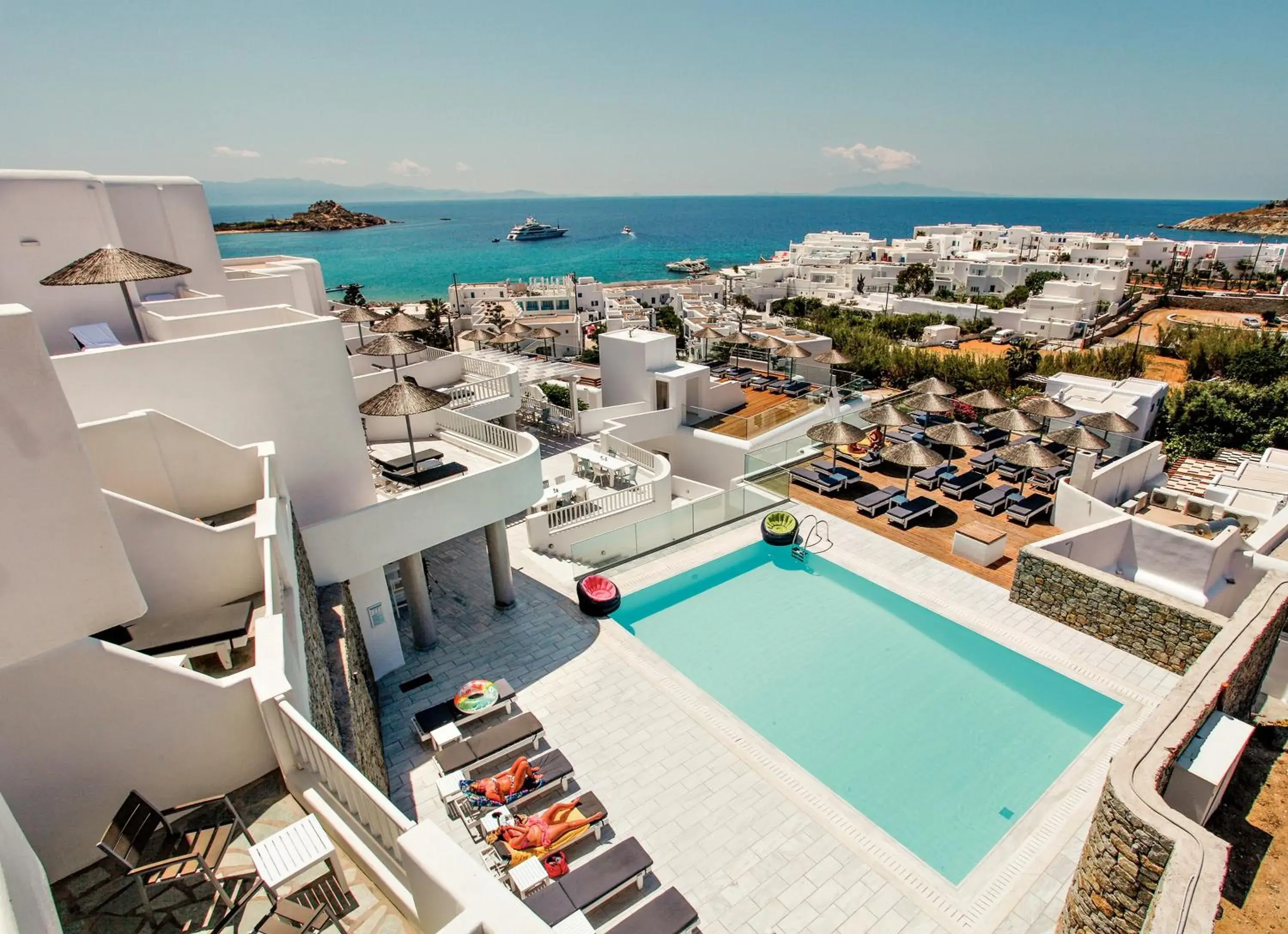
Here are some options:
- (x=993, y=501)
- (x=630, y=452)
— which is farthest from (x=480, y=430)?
(x=993, y=501)

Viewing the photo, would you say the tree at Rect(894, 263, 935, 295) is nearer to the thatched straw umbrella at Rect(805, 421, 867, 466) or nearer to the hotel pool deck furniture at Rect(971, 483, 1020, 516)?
the hotel pool deck furniture at Rect(971, 483, 1020, 516)

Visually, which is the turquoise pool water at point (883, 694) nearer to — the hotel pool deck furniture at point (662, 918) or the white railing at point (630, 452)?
the hotel pool deck furniture at point (662, 918)

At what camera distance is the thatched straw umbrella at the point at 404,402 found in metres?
10.8

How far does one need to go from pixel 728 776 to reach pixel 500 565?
6301mm

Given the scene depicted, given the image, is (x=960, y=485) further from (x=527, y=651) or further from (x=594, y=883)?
(x=594, y=883)

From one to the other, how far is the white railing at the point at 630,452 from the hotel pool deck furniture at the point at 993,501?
9.00m

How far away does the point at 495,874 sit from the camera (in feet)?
27.1

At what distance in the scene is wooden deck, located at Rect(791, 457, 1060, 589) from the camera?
14812mm

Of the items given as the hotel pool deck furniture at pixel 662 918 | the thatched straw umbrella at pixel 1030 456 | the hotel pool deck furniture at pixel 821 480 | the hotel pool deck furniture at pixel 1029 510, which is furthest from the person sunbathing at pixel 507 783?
Result: the thatched straw umbrella at pixel 1030 456

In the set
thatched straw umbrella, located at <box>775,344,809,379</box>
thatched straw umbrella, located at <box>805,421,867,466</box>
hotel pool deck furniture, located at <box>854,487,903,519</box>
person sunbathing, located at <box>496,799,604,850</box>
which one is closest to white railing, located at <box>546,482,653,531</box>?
thatched straw umbrella, located at <box>805,421,867,466</box>

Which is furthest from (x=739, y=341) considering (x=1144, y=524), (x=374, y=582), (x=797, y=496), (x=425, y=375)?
(x=374, y=582)

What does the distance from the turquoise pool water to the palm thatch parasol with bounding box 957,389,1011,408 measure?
9.25 meters

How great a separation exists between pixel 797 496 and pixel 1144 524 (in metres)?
8.12

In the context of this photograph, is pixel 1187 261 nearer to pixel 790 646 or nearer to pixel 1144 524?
pixel 1144 524
